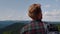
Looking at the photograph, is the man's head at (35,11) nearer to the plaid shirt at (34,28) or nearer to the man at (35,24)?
the man at (35,24)

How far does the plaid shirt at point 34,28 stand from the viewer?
11.0ft

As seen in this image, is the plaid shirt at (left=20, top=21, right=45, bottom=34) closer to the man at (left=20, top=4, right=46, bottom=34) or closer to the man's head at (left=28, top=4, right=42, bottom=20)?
the man at (left=20, top=4, right=46, bottom=34)

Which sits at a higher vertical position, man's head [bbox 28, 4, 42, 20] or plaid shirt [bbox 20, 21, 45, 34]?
man's head [bbox 28, 4, 42, 20]

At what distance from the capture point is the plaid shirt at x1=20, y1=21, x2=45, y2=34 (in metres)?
3.36

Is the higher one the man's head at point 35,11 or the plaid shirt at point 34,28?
the man's head at point 35,11

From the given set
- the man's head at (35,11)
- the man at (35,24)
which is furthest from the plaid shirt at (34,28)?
the man's head at (35,11)

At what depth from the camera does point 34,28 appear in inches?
133

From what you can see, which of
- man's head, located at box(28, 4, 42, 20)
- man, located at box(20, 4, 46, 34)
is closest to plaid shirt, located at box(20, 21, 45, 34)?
man, located at box(20, 4, 46, 34)

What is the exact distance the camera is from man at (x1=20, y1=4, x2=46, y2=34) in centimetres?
337

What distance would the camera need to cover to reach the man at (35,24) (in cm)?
337

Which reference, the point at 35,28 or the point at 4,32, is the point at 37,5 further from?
the point at 4,32

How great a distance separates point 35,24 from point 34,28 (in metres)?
0.08

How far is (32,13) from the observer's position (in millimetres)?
3443

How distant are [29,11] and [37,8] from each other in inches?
6.5
